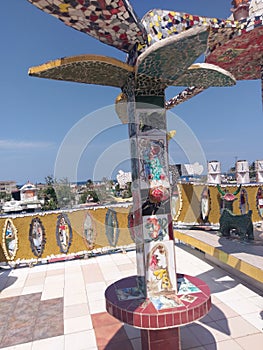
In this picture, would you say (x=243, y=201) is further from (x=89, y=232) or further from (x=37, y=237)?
(x=37, y=237)

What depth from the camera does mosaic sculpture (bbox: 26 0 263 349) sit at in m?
2.27

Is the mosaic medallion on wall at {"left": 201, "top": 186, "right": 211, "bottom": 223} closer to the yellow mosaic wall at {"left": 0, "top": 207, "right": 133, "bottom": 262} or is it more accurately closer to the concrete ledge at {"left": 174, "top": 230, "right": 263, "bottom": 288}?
the concrete ledge at {"left": 174, "top": 230, "right": 263, "bottom": 288}

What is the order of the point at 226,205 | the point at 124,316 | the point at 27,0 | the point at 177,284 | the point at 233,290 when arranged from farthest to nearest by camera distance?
the point at 226,205 < the point at 233,290 < the point at 177,284 < the point at 124,316 < the point at 27,0

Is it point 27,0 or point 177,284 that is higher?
point 27,0

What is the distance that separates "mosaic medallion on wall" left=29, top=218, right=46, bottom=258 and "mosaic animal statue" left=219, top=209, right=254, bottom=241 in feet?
14.1

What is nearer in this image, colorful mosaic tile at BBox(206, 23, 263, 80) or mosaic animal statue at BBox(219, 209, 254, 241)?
colorful mosaic tile at BBox(206, 23, 263, 80)

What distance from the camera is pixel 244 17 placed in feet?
11.8

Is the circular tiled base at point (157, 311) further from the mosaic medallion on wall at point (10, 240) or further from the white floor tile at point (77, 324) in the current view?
the mosaic medallion on wall at point (10, 240)

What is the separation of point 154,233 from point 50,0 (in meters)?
2.22

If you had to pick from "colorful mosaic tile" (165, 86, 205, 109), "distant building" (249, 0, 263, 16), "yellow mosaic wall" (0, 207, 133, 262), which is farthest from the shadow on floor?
"distant building" (249, 0, 263, 16)

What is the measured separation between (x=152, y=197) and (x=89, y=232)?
15.4ft

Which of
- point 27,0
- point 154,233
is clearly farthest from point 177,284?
point 27,0

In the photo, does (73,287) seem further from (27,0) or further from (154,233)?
(27,0)

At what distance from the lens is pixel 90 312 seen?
4.18 meters
